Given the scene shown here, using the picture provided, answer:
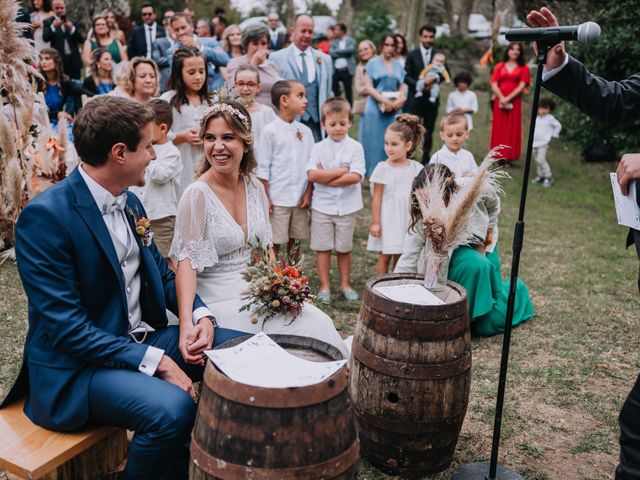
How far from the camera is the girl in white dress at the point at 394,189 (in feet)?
Result: 18.4

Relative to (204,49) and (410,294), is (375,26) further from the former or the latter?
(410,294)

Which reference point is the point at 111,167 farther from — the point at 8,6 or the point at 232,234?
the point at 8,6

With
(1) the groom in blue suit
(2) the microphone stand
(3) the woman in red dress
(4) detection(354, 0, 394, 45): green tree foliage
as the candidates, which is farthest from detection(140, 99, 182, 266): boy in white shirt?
(4) detection(354, 0, 394, 45): green tree foliage

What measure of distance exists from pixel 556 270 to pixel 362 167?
2555 millimetres

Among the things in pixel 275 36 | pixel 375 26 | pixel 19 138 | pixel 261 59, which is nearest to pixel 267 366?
pixel 19 138

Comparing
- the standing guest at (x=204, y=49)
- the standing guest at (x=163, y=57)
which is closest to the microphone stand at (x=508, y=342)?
the standing guest at (x=204, y=49)

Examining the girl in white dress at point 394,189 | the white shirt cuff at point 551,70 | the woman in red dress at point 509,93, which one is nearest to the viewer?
the white shirt cuff at point 551,70

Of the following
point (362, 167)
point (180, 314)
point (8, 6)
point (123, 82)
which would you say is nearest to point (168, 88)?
point (123, 82)

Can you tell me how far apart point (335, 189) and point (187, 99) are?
1519 millimetres

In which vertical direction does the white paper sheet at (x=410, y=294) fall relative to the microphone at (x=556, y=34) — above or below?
below

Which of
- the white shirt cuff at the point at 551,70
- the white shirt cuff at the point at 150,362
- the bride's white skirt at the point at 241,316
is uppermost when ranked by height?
the white shirt cuff at the point at 551,70

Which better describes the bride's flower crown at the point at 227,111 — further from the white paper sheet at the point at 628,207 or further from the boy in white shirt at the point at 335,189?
the boy in white shirt at the point at 335,189

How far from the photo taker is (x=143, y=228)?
2.94 m

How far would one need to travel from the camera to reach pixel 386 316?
304 centimetres
